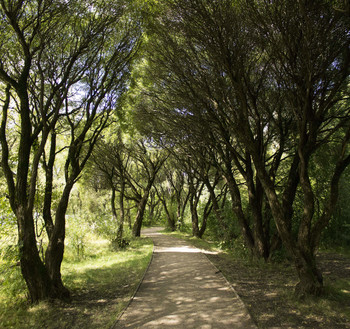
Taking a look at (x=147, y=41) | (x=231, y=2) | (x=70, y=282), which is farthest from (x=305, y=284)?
(x=147, y=41)

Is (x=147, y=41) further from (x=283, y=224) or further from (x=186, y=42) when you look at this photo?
(x=283, y=224)

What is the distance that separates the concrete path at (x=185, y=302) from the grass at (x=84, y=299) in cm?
39

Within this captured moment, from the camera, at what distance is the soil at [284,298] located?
14.5 ft

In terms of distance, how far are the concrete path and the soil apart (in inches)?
12.3

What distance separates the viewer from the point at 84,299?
6.14 metres

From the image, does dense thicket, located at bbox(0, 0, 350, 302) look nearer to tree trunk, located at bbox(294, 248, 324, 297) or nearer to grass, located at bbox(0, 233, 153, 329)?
tree trunk, located at bbox(294, 248, 324, 297)

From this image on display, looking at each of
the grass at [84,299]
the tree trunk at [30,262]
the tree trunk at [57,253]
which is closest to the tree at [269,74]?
the grass at [84,299]

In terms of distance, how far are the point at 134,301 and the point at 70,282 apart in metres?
2.49

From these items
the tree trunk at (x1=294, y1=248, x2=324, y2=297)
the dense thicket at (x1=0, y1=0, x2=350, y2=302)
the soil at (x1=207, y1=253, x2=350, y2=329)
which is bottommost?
the soil at (x1=207, y1=253, x2=350, y2=329)

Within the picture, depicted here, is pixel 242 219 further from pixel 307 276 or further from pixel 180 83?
pixel 180 83

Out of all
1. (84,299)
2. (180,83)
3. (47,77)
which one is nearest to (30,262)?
(84,299)

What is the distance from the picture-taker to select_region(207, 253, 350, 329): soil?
4426mm

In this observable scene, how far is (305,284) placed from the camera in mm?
5406

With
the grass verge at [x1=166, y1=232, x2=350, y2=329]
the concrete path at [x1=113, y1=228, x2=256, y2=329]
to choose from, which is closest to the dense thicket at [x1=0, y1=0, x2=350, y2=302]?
the grass verge at [x1=166, y1=232, x2=350, y2=329]
